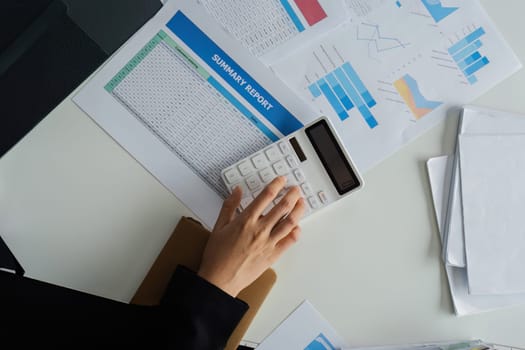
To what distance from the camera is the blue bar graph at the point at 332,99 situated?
2.40ft

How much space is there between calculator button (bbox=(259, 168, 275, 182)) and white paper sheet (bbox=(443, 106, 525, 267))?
0.27 metres

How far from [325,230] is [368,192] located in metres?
0.08

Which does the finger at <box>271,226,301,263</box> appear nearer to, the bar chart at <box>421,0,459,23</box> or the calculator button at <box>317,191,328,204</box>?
the calculator button at <box>317,191,328,204</box>

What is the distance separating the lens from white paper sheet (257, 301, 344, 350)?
0.72 meters

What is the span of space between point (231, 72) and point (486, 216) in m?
0.43

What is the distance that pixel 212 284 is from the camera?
664 millimetres

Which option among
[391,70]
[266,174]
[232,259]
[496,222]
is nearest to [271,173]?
[266,174]

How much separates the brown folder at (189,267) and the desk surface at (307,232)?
0.05ft

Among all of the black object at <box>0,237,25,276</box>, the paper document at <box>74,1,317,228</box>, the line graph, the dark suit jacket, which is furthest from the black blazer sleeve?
the line graph

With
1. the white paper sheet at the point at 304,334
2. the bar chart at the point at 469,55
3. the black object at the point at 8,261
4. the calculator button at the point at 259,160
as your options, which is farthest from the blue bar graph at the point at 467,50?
the black object at the point at 8,261

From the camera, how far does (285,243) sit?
2.30 ft

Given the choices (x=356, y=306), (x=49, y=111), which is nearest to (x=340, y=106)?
(x=356, y=306)

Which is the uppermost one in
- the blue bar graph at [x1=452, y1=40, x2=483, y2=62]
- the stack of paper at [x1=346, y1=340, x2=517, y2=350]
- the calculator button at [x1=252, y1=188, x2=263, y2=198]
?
the blue bar graph at [x1=452, y1=40, x2=483, y2=62]

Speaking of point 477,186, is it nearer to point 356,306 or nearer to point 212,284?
point 356,306
